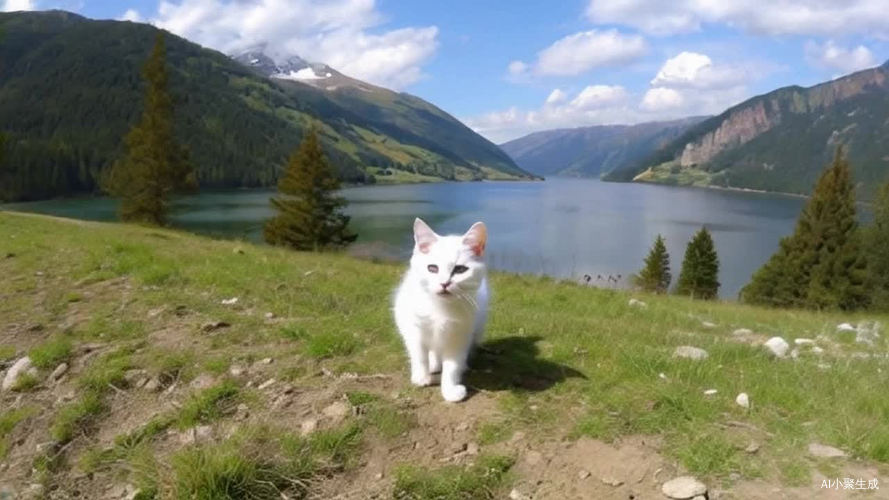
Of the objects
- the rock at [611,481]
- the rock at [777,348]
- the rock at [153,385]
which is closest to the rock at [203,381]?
the rock at [153,385]

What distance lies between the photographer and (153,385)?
623 centimetres


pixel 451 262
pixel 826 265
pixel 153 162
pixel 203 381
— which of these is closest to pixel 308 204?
pixel 153 162

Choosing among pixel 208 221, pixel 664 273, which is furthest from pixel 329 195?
pixel 208 221

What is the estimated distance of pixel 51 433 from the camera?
550cm

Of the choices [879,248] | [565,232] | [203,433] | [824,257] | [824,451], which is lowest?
[565,232]

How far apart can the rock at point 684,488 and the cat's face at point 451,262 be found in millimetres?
2062

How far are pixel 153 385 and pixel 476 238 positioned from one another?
375 cm

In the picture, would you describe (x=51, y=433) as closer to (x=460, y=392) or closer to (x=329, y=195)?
(x=460, y=392)

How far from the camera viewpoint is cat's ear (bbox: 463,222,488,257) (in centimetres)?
502

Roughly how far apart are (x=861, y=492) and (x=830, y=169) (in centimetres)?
5207

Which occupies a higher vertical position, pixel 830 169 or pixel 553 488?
pixel 830 169

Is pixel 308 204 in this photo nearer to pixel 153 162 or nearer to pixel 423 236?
pixel 153 162

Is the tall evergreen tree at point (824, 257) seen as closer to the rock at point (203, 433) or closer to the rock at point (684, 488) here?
the rock at point (684, 488)

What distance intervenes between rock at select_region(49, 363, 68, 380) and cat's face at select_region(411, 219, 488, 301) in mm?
4376
